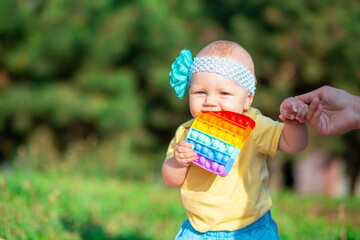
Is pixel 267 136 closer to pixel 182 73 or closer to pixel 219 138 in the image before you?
pixel 219 138

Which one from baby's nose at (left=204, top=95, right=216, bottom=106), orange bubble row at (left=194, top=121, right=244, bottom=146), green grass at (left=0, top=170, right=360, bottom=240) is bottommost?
green grass at (left=0, top=170, right=360, bottom=240)

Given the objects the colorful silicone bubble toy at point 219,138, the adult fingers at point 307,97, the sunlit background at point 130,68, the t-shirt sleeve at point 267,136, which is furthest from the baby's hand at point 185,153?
the sunlit background at point 130,68

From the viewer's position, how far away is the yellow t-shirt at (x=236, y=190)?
68.4 inches

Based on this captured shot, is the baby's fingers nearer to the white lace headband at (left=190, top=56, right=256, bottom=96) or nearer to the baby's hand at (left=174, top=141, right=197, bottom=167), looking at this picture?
the white lace headband at (left=190, top=56, right=256, bottom=96)

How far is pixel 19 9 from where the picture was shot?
6.72m

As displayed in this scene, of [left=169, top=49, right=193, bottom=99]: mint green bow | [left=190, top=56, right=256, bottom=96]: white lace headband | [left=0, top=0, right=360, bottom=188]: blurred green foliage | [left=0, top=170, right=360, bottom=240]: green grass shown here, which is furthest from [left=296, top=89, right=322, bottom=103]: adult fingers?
[left=0, top=0, right=360, bottom=188]: blurred green foliage

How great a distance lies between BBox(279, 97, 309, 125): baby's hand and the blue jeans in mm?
492

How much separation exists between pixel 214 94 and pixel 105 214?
1.99m

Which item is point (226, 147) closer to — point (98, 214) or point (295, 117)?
point (295, 117)

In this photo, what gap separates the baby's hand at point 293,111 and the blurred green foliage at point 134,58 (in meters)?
5.33

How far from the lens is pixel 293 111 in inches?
66.2

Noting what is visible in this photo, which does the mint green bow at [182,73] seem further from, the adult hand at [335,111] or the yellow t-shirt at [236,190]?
the adult hand at [335,111]

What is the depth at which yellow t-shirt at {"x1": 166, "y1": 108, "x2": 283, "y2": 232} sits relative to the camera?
68.4 inches

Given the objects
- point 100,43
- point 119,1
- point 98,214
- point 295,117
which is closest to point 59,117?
point 100,43
